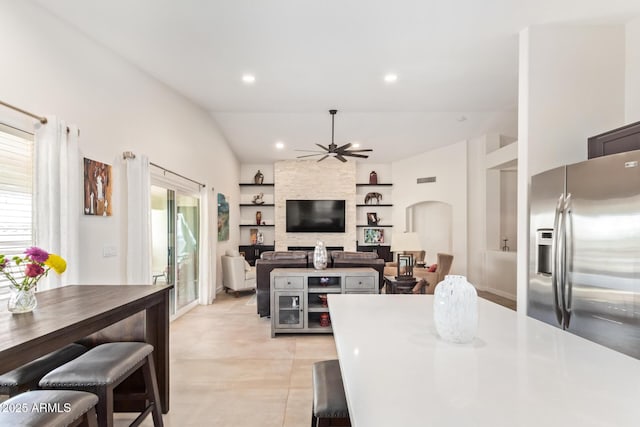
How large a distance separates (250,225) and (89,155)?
5.82 m

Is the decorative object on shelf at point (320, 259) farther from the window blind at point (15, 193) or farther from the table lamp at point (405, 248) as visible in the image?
the window blind at point (15, 193)

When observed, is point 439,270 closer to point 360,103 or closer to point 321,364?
point 360,103

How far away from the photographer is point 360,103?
5566 mm

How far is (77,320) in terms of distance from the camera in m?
1.64

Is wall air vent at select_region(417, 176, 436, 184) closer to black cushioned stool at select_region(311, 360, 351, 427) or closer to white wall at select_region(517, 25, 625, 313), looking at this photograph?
white wall at select_region(517, 25, 625, 313)

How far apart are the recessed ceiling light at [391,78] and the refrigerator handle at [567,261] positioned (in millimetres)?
2617

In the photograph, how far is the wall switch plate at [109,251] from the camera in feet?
11.0

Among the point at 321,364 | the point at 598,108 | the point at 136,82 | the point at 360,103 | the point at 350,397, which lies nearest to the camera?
the point at 350,397

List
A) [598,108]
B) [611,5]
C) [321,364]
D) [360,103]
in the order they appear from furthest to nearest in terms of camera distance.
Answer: [360,103]
[598,108]
[611,5]
[321,364]

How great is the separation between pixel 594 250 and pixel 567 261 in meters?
0.21

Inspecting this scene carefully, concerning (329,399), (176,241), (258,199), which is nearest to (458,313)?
(329,399)

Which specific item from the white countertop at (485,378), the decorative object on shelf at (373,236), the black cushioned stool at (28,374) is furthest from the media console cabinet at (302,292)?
the decorative object on shelf at (373,236)

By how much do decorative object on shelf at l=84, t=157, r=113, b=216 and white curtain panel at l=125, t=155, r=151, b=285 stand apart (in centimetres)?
24

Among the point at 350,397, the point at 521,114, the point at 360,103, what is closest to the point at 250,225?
the point at 360,103
